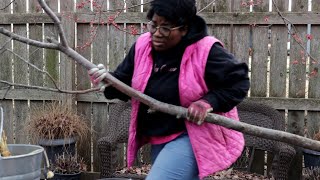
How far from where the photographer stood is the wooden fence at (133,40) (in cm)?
475

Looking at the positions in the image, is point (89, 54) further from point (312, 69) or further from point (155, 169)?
point (155, 169)

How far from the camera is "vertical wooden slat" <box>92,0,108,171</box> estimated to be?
16.9ft

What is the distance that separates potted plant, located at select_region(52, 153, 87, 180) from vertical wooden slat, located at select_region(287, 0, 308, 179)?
2.09 meters

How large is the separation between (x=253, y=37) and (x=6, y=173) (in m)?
2.59

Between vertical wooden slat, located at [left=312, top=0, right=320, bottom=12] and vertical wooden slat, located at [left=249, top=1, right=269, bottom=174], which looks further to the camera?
vertical wooden slat, located at [left=249, top=1, right=269, bottom=174]

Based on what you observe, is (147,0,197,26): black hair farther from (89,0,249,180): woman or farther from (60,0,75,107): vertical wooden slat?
(60,0,75,107): vertical wooden slat

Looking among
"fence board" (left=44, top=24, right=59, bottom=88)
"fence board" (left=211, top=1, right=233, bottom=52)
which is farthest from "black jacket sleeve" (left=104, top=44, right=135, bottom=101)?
"fence board" (left=44, top=24, right=59, bottom=88)

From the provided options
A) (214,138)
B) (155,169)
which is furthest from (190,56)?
(155,169)

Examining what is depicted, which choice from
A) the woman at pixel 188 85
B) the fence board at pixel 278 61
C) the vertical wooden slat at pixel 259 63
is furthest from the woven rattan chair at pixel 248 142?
the woman at pixel 188 85

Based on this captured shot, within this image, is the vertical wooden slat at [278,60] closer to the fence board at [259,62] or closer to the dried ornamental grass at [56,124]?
the fence board at [259,62]

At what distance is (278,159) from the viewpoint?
399cm

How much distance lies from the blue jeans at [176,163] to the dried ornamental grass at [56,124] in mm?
2565

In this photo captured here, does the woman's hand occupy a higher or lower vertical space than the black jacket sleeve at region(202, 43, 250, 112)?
lower

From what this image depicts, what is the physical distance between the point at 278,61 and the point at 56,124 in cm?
222
